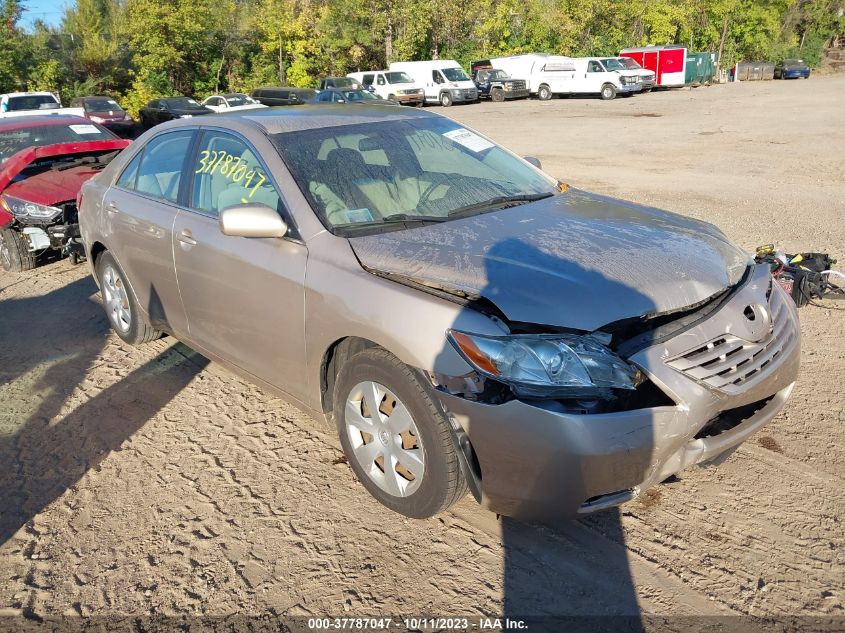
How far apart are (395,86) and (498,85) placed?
6571mm

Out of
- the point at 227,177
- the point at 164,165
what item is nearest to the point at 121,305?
the point at 164,165

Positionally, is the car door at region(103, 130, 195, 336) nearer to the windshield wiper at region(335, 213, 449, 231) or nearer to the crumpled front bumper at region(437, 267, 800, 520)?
the windshield wiper at region(335, 213, 449, 231)

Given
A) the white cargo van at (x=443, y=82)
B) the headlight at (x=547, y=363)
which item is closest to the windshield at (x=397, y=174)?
the headlight at (x=547, y=363)

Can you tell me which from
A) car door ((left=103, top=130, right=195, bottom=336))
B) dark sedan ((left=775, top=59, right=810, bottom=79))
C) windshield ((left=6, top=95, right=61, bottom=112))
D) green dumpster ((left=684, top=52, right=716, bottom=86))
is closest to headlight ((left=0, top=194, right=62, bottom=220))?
car door ((left=103, top=130, right=195, bottom=336))

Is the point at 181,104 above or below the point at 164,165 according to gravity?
below

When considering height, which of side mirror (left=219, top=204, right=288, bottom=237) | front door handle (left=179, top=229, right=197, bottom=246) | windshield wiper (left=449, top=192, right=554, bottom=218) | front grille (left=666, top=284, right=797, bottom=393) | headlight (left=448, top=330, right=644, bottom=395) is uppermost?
side mirror (left=219, top=204, right=288, bottom=237)

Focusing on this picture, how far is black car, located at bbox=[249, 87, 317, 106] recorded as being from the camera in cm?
3200

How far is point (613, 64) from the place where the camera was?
37.5 m

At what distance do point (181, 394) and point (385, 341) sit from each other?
2.18 m

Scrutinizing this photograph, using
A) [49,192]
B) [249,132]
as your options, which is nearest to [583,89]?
[49,192]

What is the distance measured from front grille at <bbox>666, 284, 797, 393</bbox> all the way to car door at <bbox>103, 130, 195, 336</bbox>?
295cm

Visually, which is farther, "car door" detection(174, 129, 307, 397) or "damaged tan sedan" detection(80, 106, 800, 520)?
"car door" detection(174, 129, 307, 397)

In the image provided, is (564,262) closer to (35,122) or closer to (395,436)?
(395,436)

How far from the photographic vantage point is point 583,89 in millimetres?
37438
